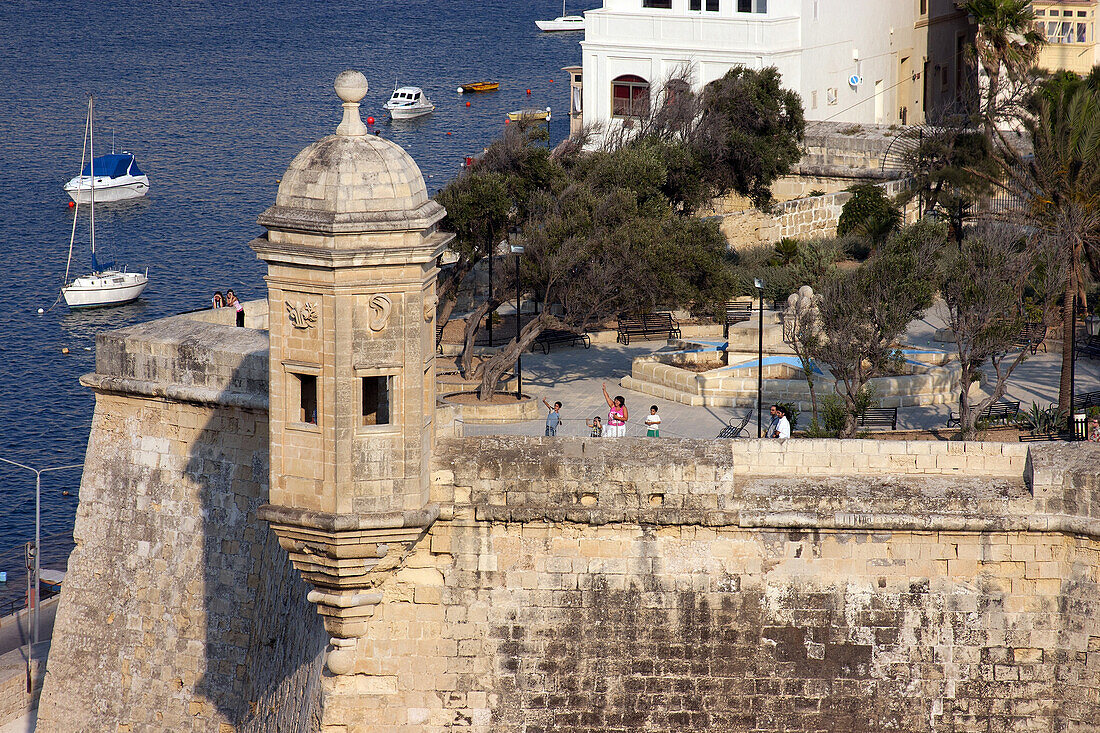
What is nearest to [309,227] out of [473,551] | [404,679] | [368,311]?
[368,311]

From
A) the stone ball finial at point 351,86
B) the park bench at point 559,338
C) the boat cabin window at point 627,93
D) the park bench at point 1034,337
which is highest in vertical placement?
the boat cabin window at point 627,93

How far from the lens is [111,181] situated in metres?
61.6

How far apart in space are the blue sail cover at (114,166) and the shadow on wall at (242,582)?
49599mm

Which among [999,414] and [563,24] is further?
[563,24]

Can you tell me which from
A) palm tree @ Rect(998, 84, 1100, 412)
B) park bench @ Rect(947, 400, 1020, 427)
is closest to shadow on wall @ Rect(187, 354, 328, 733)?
park bench @ Rect(947, 400, 1020, 427)

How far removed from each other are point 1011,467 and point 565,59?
279 ft

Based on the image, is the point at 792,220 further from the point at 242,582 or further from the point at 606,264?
the point at 242,582

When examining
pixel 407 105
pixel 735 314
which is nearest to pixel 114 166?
pixel 407 105

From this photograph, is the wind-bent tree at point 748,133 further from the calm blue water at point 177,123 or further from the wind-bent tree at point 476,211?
the calm blue water at point 177,123

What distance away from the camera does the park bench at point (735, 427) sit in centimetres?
2258

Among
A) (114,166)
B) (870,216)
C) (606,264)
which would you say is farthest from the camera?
(114,166)

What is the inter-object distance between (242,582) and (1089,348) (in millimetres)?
18644

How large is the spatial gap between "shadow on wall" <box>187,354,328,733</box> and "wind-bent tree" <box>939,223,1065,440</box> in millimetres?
11351

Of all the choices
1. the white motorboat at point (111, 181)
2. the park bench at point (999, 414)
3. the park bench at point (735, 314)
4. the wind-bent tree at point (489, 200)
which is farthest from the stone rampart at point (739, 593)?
the white motorboat at point (111, 181)
